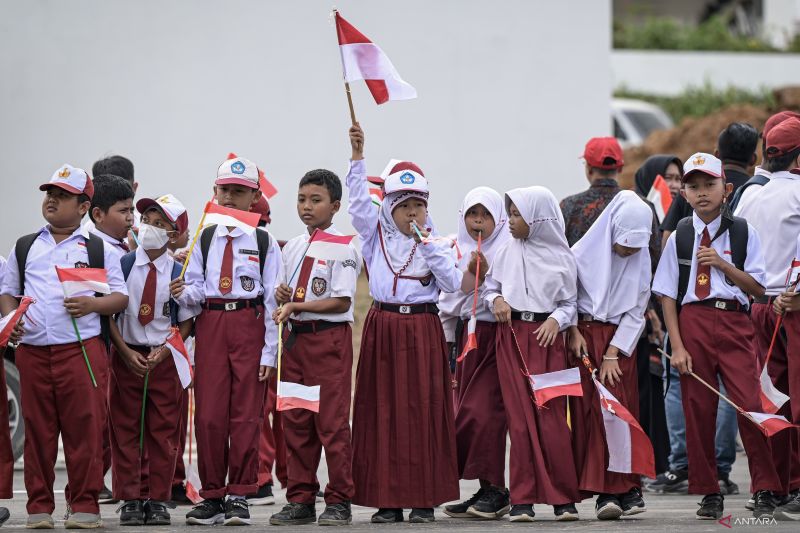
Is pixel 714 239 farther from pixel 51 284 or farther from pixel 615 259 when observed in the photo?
pixel 51 284

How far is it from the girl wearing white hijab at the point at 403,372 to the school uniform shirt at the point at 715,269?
1.26m

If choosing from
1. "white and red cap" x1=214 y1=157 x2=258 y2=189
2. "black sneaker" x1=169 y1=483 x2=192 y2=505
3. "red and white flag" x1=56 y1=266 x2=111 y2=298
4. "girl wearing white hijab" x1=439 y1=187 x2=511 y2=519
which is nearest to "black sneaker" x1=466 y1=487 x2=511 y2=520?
"girl wearing white hijab" x1=439 y1=187 x2=511 y2=519

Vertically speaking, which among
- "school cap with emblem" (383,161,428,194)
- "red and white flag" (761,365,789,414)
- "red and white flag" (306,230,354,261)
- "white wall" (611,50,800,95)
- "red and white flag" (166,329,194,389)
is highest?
"white wall" (611,50,800,95)

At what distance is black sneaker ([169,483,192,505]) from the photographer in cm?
952

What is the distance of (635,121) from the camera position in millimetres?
24156

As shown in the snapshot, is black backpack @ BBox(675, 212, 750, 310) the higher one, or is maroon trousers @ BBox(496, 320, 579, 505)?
black backpack @ BBox(675, 212, 750, 310)

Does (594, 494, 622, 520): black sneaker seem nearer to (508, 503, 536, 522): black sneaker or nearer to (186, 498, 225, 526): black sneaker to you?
(508, 503, 536, 522): black sneaker

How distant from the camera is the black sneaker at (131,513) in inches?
316

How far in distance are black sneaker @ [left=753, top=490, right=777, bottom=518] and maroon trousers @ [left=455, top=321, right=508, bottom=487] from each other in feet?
4.96

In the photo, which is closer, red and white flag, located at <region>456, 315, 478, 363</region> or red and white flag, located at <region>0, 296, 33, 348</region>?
red and white flag, located at <region>0, 296, 33, 348</region>

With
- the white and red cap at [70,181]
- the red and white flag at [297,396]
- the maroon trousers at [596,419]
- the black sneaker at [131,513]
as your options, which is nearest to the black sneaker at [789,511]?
the maroon trousers at [596,419]

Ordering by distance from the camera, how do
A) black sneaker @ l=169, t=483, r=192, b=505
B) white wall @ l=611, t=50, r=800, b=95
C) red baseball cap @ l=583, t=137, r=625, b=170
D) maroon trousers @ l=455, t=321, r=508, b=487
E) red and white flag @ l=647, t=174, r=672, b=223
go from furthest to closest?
white wall @ l=611, t=50, r=800, b=95 → red and white flag @ l=647, t=174, r=672, b=223 → black sneaker @ l=169, t=483, r=192, b=505 → red baseball cap @ l=583, t=137, r=625, b=170 → maroon trousers @ l=455, t=321, r=508, b=487

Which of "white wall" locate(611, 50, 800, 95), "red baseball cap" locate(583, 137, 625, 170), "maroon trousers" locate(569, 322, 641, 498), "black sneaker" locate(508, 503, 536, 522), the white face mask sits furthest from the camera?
"white wall" locate(611, 50, 800, 95)

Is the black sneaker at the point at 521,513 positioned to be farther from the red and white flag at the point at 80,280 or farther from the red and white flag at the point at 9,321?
the red and white flag at the point at 9,321
